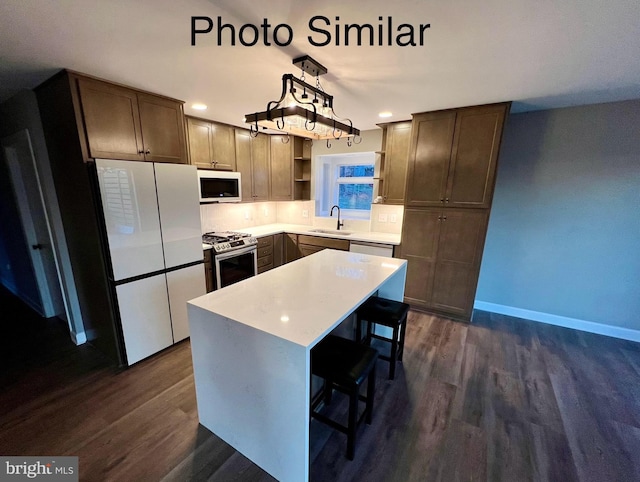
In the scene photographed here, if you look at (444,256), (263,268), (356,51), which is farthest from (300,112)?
(263,268)

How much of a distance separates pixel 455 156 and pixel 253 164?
2.67 m

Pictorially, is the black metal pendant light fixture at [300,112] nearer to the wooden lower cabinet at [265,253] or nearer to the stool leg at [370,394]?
the stool leg at [370,394]

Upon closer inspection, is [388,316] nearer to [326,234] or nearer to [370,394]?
[370,394]

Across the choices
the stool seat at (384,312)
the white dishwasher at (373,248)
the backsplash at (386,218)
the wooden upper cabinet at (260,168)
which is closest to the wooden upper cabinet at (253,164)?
the wooden upper cabinet at (260,168)

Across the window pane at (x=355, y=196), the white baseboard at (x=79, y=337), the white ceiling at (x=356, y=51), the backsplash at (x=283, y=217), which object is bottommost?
the white baseboard at (x=79, y=337)

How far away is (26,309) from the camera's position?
3.25 meters

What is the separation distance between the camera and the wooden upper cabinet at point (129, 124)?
1913 mm

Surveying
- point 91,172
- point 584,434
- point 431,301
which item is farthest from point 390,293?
point 91,172

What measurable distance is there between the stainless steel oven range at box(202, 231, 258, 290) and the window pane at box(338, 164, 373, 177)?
189cm

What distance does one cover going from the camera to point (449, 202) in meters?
2.94

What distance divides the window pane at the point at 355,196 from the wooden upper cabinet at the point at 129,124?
2.52 m

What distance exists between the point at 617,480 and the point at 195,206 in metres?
3.50

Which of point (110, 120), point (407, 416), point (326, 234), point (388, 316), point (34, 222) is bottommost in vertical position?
point (407, 416)

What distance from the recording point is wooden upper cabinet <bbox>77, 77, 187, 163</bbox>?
6.28 ft
